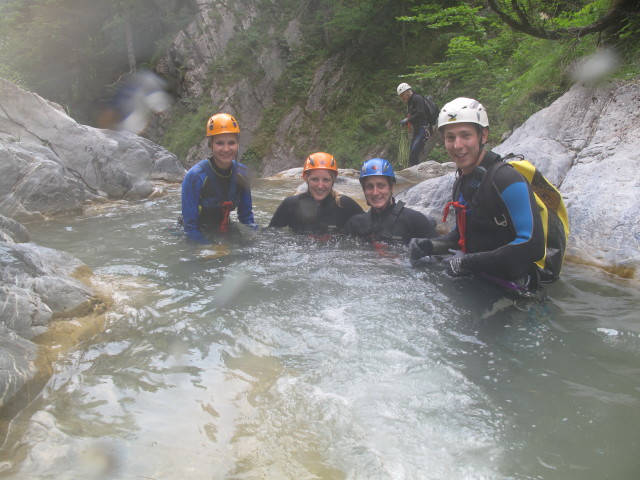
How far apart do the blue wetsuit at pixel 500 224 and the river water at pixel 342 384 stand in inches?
15.8

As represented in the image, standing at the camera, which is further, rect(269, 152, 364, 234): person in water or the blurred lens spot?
the blurred lens spot

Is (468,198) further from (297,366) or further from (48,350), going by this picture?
(48,350)

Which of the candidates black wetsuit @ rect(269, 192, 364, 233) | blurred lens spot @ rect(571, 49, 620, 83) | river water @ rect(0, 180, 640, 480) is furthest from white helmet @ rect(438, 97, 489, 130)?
blurred lens spot @ rect(571, 49, 620, 83)

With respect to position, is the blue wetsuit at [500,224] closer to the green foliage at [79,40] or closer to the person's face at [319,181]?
the person's face at [319,181]

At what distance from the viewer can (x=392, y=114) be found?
60.0 ft

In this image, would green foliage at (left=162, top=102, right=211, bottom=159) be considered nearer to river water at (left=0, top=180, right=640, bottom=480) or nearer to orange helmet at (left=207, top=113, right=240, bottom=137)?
orange helmet at (left=207, top=113, right=240, bottom=137)

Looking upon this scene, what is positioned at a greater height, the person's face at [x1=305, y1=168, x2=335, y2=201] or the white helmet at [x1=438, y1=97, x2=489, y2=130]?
the white helmet at [x1=438, y1=97, x2=489, y2=130]

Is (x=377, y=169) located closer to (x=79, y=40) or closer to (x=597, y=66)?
(x=597, y=66)

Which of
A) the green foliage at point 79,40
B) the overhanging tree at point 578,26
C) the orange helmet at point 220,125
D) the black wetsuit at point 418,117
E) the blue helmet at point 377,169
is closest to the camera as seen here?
the blue helmet at point 377,169

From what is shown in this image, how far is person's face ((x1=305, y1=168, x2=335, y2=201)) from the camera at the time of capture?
5897mm

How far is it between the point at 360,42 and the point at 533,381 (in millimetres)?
20267

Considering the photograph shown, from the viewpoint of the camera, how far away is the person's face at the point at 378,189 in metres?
5.43

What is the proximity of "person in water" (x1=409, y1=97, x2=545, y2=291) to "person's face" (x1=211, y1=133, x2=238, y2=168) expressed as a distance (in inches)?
114

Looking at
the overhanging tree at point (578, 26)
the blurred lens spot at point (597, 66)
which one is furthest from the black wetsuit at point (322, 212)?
the blurred lens spot at point (597, 66)
